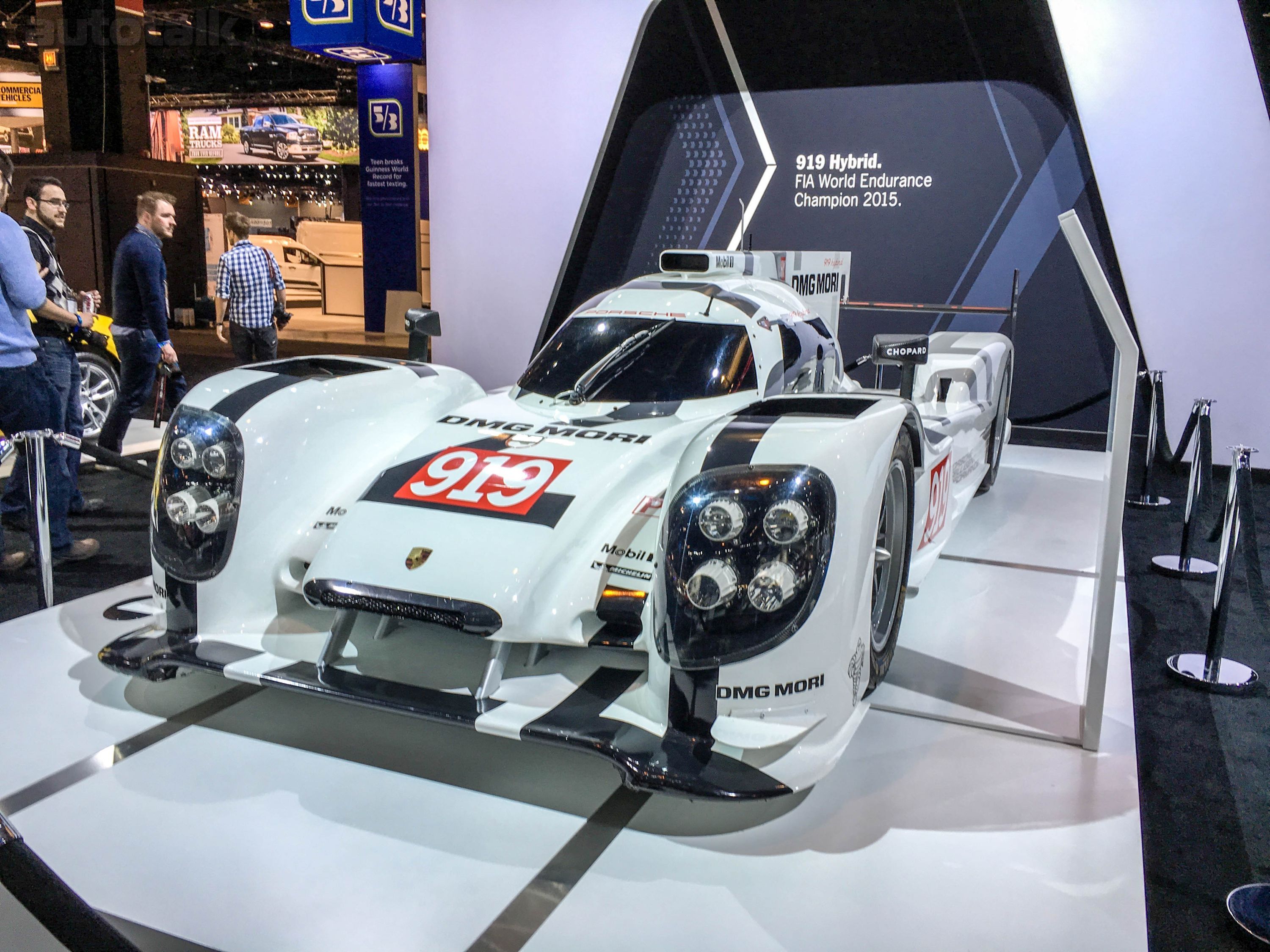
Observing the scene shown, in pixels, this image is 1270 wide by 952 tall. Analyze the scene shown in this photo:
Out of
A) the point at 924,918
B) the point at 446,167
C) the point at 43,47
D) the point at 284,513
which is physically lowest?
the point at 924,918

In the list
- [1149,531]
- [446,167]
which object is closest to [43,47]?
[446,167]

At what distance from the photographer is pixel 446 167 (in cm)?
791

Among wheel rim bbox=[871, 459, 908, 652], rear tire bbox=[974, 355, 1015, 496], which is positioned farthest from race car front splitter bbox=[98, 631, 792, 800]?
rear tire bbox=[974, 355, 1015, 496]

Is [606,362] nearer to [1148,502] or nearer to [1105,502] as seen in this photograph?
[1105,502]

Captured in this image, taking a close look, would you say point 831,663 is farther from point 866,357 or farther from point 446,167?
point 446,167

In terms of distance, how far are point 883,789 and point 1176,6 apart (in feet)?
19.2

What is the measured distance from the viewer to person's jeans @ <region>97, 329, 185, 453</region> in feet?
16.7

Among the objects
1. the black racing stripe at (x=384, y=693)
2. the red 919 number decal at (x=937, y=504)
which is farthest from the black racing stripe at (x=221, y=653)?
the red 919 number decal at (x=937, y=504)

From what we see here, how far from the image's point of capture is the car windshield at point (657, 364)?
3.10m

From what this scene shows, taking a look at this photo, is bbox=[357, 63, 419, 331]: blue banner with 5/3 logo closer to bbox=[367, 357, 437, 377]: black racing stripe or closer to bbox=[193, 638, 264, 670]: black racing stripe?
bbox=[367, 357, 437, 377]: black racing stripe

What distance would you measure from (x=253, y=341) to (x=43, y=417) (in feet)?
9.44

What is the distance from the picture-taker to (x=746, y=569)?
1.94m

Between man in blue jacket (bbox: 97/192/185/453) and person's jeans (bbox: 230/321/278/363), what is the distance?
126 cm

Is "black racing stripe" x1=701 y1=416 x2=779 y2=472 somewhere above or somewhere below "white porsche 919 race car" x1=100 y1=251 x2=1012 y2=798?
above
